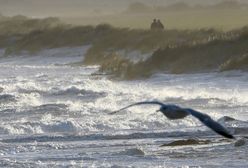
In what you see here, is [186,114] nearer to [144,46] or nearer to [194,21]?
[144,46]

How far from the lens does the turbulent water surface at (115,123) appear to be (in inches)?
555

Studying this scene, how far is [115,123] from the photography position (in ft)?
61.9

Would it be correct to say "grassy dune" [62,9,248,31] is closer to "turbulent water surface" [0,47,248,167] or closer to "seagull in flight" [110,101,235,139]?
"turbulent water surface" [0,47,248,167]

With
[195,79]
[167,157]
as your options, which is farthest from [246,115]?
[195,79]

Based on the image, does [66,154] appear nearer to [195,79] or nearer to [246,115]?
[246,115]

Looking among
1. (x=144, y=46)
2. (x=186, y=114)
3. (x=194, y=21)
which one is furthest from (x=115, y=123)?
(x=194, y=21)

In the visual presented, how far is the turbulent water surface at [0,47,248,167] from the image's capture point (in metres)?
14.1

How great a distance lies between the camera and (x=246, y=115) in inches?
782

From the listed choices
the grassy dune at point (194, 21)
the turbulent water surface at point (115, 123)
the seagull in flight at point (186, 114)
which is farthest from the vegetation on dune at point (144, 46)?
the seagull in flight at point (186, 114)

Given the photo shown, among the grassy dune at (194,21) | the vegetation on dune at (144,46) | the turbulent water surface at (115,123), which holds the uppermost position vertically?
the grassy dune at (194,21)

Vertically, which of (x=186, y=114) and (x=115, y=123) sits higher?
(x=186, y=114)

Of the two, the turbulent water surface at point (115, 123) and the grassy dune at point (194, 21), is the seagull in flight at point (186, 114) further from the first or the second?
the grassy dune at point (194, 21)

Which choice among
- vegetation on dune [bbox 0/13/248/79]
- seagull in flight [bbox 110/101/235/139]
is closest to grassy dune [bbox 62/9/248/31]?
vegetation on dune [bbox 0/13/248/79]

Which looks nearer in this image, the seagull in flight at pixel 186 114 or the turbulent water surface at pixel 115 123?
the seagull in flight at pixel 186 114
